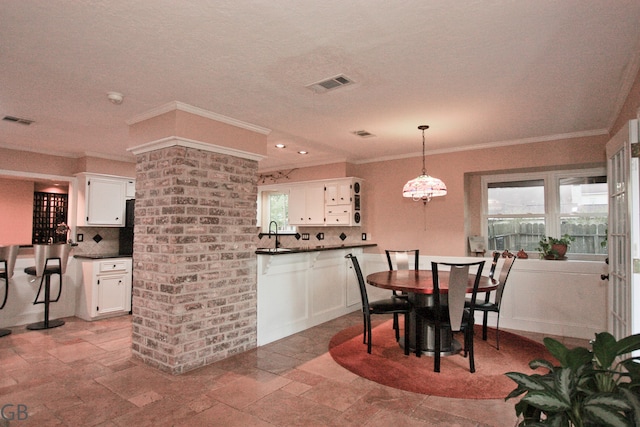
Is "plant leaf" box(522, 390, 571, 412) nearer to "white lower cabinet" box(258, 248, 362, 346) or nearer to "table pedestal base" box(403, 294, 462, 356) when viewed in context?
"table pedestal base" box(403, 294, 462, 356)

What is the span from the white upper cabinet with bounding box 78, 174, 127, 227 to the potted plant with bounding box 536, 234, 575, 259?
5927mm

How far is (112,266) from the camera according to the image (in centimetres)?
506

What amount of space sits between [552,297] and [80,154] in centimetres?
661

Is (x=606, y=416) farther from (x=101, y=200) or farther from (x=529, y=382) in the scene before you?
(x=101, y=200)

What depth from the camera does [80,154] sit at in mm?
5242

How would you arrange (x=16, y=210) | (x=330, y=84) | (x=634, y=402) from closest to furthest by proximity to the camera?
(x=634, y=402) → (x=330, y=84) → (x=16, y=210)

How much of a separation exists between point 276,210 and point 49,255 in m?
3.65

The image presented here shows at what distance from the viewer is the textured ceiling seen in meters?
1.90

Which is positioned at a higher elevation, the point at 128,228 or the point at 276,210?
the point at 276,210

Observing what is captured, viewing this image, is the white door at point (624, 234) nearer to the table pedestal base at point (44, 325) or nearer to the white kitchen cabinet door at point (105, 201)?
the table pedestal base at point (44, 325)

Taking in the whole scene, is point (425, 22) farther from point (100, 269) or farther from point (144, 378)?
point (100, 269)

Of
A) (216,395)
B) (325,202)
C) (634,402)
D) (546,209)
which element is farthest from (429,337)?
(634,402)

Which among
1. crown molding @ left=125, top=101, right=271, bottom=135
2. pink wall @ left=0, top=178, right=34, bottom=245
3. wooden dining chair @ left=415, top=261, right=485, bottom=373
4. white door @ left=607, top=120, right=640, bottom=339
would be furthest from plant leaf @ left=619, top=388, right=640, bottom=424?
pink wall @ left=0, top=178, right=34, bottom=245

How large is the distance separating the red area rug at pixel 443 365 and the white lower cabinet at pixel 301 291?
549 millimetres
